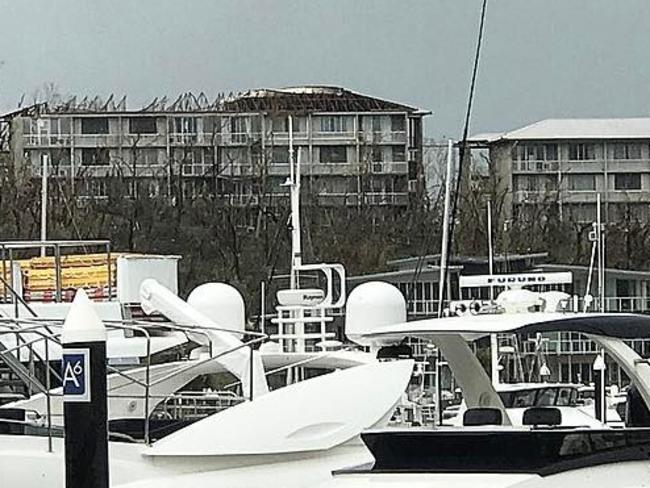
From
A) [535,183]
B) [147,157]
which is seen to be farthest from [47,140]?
[535,183]

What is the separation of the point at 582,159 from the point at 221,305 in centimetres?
5454

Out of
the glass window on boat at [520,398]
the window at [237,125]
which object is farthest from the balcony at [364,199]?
the glass window on boat at [520,398]

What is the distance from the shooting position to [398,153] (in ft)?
196

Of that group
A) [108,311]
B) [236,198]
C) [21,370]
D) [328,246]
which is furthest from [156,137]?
[21,370]

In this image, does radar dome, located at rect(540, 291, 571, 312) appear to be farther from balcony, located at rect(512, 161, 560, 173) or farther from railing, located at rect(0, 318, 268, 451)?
balcony, located at rect(512, 161, 560, 173)

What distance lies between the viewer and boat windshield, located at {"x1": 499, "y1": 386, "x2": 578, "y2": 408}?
58.3 ft

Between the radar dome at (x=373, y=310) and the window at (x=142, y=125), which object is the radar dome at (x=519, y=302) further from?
the window at (x=142, y=125)

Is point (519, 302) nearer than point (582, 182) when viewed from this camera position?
Yes

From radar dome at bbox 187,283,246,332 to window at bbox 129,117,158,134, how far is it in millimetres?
41188

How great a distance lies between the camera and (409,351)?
31.8 feet

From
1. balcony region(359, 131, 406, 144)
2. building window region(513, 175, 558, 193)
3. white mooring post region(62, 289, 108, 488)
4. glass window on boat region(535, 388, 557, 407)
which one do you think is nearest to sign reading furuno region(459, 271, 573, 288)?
glass window on boat region(535, 388, 557, 407)

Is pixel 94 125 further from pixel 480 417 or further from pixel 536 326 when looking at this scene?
Answer: pixel 536 326

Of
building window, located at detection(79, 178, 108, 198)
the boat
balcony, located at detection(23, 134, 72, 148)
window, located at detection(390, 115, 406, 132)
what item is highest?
window, located at detection(390, 115, 406, 132)

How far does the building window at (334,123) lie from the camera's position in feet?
196
